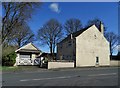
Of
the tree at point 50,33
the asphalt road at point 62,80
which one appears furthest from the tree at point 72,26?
the asphalt road at point 62,80

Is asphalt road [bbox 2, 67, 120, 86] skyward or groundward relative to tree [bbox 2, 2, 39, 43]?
groundward

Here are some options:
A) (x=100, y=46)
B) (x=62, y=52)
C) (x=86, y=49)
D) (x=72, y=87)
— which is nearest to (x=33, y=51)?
(x=62, y=52)

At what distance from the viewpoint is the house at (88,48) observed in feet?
136

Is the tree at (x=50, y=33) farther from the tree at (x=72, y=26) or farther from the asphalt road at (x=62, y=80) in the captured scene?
the asphalt road at (x=62, y=80)

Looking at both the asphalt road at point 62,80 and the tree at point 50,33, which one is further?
the tree at point 50,33

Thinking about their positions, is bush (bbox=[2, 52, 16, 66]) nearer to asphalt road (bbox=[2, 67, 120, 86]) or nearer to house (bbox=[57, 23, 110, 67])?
house (bbox=[57, 23, 110, 67])

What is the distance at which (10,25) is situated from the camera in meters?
30.4

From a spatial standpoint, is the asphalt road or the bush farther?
the bush

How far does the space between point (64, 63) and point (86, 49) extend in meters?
7.26

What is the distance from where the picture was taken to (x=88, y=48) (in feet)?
140

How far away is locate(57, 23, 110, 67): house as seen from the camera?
136 ft

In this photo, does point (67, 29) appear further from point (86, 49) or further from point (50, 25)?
point (86, 49)

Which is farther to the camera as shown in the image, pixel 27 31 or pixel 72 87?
pixel 27 31

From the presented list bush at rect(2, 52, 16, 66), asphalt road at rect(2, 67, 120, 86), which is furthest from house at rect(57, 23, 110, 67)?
asphalt road at rect(2, 67, 120, 86)
